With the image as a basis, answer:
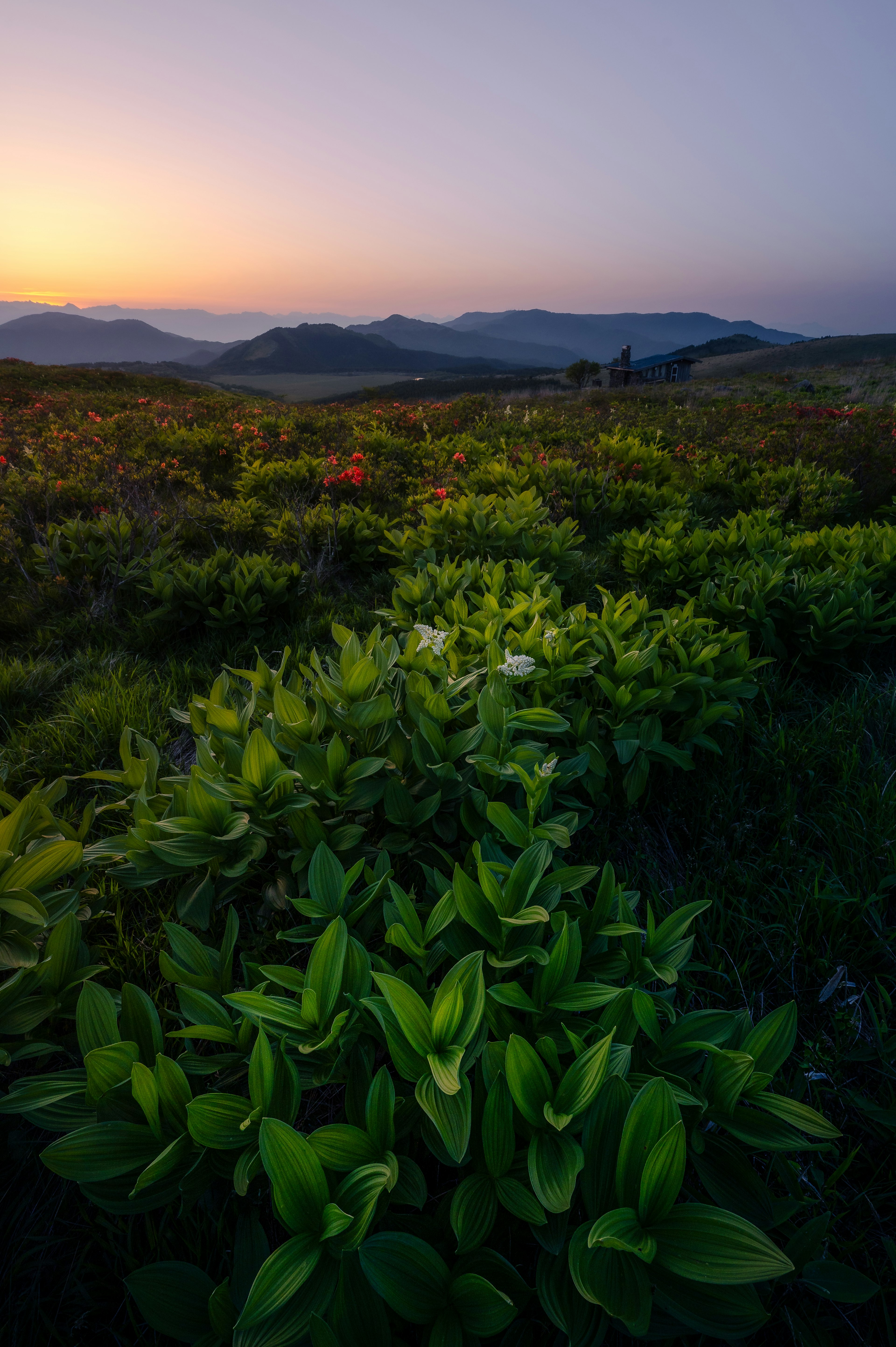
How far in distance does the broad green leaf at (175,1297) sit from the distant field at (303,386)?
859 inches

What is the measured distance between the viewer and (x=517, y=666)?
6.66 ft

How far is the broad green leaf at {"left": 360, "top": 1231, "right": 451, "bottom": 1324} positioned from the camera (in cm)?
86

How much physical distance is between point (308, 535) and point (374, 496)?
2146 mm

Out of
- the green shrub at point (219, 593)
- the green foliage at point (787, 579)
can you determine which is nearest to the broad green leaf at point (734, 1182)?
the green foliage at point (787, 579)

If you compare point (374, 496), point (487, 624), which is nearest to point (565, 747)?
point (487, 624)

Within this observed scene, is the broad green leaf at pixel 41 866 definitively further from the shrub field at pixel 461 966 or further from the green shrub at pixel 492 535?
the green shrub at pixel 492 535

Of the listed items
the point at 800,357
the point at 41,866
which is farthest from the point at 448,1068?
the point at 800,357

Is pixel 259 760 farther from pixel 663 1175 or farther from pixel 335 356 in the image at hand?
pixel 335 356

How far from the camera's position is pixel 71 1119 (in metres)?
1.13

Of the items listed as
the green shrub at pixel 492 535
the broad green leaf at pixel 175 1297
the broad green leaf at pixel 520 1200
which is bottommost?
the broad green leaf at pixel 175 1297

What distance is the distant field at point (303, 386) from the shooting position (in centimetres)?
2522

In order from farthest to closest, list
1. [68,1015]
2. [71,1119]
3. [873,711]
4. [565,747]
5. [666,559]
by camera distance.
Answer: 1. [666,559]
2. [873,711]
3. [565,747]
4. [68,1015]
5. [71,1119]

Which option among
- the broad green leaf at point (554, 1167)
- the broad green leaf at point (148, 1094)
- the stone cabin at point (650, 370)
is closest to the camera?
the broad green leaf at point (554, 1167)

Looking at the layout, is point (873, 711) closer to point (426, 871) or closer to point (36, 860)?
point (426, 871)
